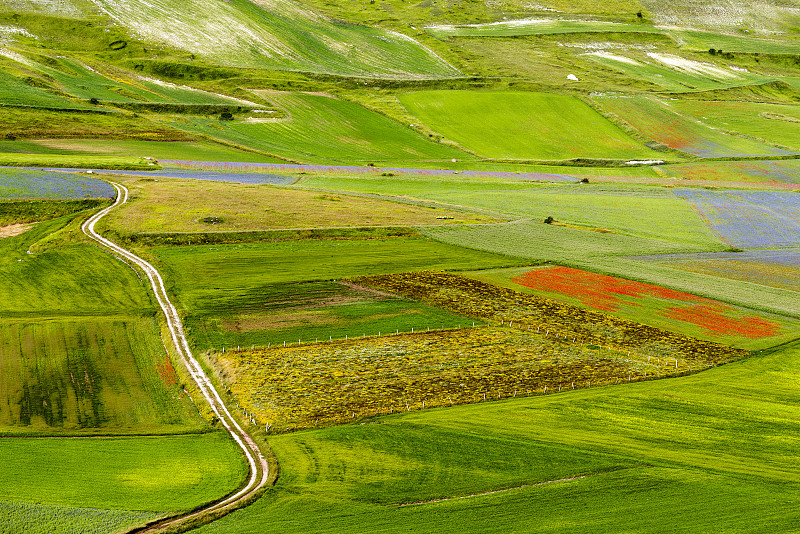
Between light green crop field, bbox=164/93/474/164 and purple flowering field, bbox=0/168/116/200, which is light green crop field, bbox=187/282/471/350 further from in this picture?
light green crop field, bbox=164/93/474/164

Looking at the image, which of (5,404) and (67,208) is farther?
(67,208)

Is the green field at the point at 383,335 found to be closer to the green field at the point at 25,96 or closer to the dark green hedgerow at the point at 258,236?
the dark green hedgerow at the point at 258,236

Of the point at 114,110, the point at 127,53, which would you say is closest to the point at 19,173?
the point at 114,110

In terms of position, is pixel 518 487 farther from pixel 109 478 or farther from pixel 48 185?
pixel 48 185

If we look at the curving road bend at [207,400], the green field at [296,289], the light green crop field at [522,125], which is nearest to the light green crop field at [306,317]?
the green field at [296,289]

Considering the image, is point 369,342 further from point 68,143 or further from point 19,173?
point 68,143

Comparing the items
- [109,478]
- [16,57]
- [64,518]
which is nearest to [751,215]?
[109,478]

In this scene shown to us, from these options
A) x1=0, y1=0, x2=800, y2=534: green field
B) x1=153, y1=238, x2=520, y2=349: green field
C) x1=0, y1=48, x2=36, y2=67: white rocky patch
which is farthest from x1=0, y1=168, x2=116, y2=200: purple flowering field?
x1=0, y1=48, x2=36, y2=67: white rocky patch
